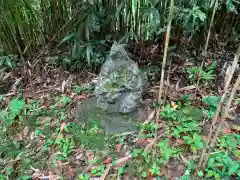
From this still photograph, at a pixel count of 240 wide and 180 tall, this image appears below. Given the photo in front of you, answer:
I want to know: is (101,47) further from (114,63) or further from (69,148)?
(69,148)

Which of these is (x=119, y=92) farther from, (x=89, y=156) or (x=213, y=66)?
(x=213, y=66)

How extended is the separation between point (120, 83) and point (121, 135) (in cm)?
39

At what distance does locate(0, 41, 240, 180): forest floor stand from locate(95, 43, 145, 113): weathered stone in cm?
20

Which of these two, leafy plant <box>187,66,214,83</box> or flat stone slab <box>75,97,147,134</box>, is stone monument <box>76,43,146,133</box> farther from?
leafy plant <box>187,66,214,83</box>

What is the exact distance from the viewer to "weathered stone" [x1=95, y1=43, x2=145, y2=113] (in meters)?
1.83

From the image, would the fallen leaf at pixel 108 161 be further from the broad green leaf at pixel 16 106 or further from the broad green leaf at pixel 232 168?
the broad green leaf at pixel 16 106

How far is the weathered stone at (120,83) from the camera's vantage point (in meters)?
1.83

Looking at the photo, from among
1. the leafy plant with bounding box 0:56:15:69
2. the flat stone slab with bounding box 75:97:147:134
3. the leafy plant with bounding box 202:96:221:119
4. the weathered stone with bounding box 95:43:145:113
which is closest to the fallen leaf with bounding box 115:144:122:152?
the flat stone slab with bounding box 75:97:147:134

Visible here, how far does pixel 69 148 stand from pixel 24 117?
0.57m

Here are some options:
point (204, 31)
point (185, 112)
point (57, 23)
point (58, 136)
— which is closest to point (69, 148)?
point (58, 136)

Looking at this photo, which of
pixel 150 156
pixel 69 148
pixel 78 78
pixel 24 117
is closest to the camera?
pixel 150 156

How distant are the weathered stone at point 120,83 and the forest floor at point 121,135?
20 centimetres

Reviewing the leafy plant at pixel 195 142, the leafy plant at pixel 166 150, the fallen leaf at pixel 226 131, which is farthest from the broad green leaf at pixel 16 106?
the fallen leaf at pixel 226 131

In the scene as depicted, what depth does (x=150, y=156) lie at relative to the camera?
5.48 ft
